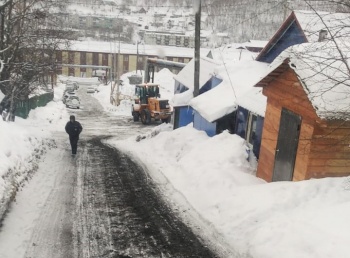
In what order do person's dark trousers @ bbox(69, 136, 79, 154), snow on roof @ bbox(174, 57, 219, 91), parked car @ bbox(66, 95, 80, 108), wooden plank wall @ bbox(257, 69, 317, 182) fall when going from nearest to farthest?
1. wooden plank wall @ bbox(257, 69, 317, 182)
2. person's dark trousers @ bbox(69, 136, 79, 154)
3. snow on roof @ bbox(174, 57, 219, 91)
4. parked car @ bbox(66, 95, 80, 108)

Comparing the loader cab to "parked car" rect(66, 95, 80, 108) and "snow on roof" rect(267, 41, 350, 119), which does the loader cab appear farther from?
"snow on roof" rect(267, 41, 350, 119)

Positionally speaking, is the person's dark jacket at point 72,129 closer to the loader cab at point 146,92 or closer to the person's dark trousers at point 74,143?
the person's dark trousers at point 74,143

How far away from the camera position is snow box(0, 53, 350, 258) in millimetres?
6969

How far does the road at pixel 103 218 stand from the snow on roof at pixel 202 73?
9687 millimetres

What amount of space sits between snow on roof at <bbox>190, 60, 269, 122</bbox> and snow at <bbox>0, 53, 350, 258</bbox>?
1.40 meters

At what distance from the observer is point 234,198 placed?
9602 millimetres

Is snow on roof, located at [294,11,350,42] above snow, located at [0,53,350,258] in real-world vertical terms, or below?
above

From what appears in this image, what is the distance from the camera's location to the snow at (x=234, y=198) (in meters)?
6.97

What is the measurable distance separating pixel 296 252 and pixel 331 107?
354 cm

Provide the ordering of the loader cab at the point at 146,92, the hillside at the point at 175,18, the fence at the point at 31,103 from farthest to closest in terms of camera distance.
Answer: the hillside at the point at 175,18, the loader cab at the point at 146,92, the fence at the point at 31,103

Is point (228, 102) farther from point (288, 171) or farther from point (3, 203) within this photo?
point (3, 203)

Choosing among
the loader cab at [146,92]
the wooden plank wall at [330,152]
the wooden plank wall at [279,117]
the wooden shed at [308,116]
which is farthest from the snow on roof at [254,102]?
the loader cab at [146,92]

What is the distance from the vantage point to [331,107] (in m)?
8.54

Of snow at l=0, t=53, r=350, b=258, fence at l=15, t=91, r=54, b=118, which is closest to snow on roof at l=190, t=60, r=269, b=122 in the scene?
snow at l=0, t=53, r=350, b=258
